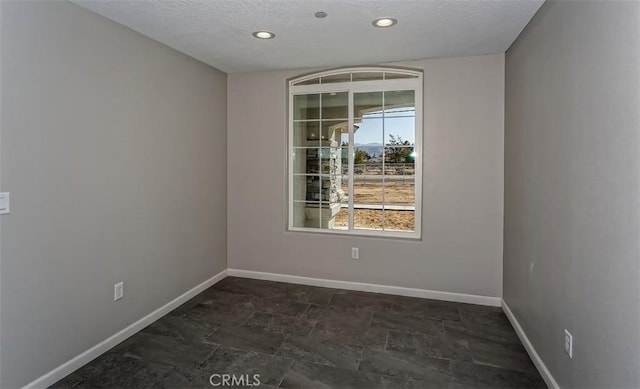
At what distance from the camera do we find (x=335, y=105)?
4062 mm

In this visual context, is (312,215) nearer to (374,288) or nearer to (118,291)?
(374,288)

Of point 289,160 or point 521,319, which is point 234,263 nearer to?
point 289,160

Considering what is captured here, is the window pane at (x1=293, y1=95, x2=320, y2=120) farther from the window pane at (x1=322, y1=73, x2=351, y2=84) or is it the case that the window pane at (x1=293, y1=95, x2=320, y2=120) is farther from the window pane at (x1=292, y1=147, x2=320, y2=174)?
the window pane at (x1=292, y1=147, x2=320, y2=174)

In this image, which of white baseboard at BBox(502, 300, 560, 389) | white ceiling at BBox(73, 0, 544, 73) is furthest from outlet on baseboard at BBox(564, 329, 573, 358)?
white ceiling at BBox(73, 0, 544, 73)

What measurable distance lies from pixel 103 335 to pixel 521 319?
3249mm

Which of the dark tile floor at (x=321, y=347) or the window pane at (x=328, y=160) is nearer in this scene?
the dark tile floor at (x=321, y=347)

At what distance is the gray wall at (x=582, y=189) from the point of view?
4.69 ft

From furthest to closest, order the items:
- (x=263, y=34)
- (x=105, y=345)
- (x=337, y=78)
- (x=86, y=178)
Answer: (x=337, y=78)
(x=263, y=34)
(x=105, y=345)
(x=86, y=178)

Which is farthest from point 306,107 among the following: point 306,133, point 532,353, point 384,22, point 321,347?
point 532,353

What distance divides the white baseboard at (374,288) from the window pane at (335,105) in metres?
1.90

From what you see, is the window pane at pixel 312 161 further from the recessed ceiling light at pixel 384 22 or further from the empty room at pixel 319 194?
the recessed ceiling light at pixel 384 22

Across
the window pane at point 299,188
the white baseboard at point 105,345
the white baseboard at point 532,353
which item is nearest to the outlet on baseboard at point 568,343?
the white baseboard at point 532,353

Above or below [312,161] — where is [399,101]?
above

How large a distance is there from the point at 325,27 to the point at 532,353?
2.87 m
